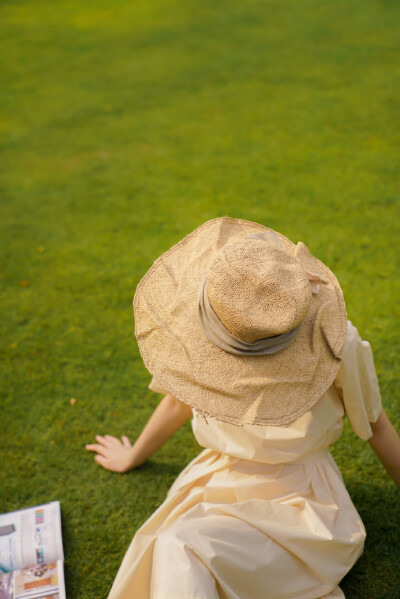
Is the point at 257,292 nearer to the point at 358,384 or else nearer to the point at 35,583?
the point at 358,384

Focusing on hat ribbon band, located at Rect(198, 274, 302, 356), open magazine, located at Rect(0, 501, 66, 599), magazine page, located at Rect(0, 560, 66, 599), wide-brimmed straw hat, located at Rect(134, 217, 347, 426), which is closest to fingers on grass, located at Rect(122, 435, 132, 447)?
open magazine, located at Rect(0, 501, 66, 599)

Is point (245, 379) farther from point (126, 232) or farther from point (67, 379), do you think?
point (126, 232)

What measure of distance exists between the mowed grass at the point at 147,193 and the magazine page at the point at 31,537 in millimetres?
97

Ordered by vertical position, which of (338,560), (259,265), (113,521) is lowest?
(113,521)

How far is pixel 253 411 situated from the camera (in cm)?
184

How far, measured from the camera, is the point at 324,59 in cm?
741

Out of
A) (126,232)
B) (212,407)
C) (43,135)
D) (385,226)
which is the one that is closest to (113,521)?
(212,407)

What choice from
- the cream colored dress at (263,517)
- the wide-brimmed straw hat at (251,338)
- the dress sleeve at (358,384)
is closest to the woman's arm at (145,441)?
the cream colored dress at (263,517)

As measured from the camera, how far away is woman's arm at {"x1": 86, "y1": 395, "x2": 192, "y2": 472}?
2500 millimetres

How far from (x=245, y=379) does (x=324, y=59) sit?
650cm

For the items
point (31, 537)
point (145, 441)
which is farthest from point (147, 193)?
point (31, 537)

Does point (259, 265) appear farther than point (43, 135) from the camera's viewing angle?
No

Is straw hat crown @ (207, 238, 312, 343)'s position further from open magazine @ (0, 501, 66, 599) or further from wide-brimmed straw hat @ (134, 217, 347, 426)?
open magazine @ (0, 501, 66, 599)

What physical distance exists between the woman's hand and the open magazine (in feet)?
1.04
